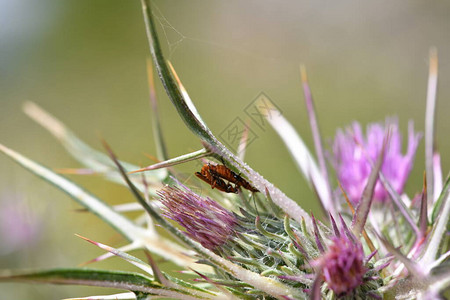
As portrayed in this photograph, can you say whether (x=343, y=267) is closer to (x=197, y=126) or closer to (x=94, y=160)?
(x=197, y=126)

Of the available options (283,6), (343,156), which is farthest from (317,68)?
(343,156)

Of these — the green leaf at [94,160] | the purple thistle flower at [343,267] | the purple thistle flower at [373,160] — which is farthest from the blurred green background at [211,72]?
the purple thistle flower at [343,267]

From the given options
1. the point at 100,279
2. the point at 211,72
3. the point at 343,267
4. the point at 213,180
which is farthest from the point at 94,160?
the point at 211,72

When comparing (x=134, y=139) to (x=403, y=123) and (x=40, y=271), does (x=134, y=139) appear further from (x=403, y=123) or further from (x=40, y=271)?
(x=40, y=271)

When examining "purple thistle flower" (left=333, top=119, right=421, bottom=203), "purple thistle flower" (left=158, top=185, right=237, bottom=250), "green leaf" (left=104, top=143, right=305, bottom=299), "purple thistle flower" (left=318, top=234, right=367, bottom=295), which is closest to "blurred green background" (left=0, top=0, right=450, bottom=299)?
"purple thistle flower" (left=333, top=119, right=421, bottom=203)

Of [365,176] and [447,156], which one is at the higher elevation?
[447,156]

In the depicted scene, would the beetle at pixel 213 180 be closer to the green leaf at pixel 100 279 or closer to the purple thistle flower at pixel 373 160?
the green leaf at pixel 100 279
